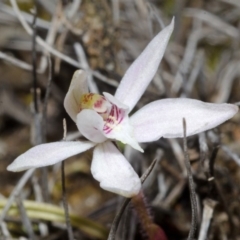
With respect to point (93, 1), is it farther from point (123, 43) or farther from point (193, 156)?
point (193, 156)

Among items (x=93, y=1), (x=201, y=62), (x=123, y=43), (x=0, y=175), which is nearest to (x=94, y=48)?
(x=93, y=1)

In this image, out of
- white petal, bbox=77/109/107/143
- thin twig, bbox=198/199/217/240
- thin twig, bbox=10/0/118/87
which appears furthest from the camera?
thin twig, bbox=10/0/118/87

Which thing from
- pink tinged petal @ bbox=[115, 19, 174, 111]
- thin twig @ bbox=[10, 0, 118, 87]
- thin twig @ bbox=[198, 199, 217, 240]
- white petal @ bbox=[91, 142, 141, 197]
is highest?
thin twig @ bbox=[10, 0, 118, 87]

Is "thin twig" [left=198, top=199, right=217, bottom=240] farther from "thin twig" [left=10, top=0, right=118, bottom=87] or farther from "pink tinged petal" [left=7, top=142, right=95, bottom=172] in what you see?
"thin twig" [left=10, top=0, right=118, bottom=87]

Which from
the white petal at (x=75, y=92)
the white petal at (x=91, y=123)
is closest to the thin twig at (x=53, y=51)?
the white petal at (x=75, y=92)

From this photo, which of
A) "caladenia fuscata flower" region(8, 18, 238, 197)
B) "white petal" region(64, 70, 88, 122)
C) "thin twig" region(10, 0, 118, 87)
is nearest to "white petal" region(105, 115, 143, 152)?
"caladenia fuscata flower" region(8, 18, 238, 197)

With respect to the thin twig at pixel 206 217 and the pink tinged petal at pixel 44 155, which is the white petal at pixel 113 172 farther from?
the thin twig at pixel 206 217
